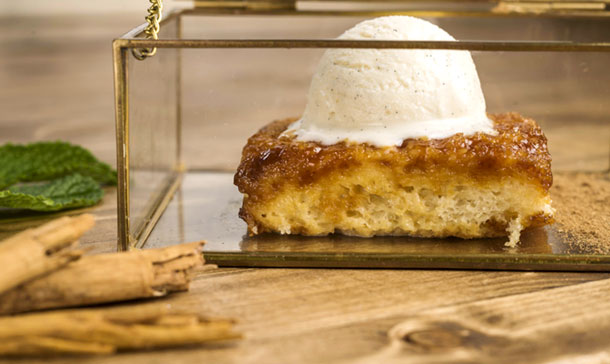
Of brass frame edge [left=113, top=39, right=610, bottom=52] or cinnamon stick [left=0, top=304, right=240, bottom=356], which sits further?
brass frame edge [left=113, top=39, right=610, bottom=52]

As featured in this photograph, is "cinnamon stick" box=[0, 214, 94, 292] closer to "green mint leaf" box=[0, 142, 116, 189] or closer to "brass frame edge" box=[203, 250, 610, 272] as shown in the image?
"brass frame edge" box=[203, 250, 610, 272]

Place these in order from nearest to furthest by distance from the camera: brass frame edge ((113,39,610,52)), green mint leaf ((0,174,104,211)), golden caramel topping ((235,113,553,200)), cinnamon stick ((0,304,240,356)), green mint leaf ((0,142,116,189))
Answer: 1. cinnamon stick ((0,304,240,356))
2. brass frame edge ((113,39,610,52))
3. golden caramel topping ((235,113,553,200))
4. green mint leaf ((0,174,104,211))
5. green mint leaf ((0,142,116,189))

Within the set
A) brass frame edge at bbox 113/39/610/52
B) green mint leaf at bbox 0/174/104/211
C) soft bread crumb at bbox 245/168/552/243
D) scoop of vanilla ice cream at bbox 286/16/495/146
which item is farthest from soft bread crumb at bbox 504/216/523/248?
green mint leaf at bbox 0/174/104/211

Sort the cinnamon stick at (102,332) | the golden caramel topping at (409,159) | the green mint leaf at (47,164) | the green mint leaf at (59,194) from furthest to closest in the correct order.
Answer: the green mint leaf at (47,164)
the green mint leaf at (59,194)
the golden caramel topping at (409,159)
the cinnamon stick at (102,332)

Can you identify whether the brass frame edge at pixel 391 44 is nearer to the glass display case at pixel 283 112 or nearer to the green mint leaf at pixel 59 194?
the glass display case at pixel 283 112

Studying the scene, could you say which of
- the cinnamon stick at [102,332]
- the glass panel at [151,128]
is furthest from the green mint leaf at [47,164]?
the cinnamon stick at [102,332]

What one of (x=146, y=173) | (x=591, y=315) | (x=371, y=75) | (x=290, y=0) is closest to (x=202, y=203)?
(x=146, y=173)

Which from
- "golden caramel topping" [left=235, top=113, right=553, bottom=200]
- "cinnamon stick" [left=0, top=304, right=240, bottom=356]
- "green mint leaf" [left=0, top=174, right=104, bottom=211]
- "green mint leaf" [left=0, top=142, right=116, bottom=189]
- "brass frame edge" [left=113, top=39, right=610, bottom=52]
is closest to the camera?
"cinnamon stick" [left=0, top=304, right=240, bottom=356]
